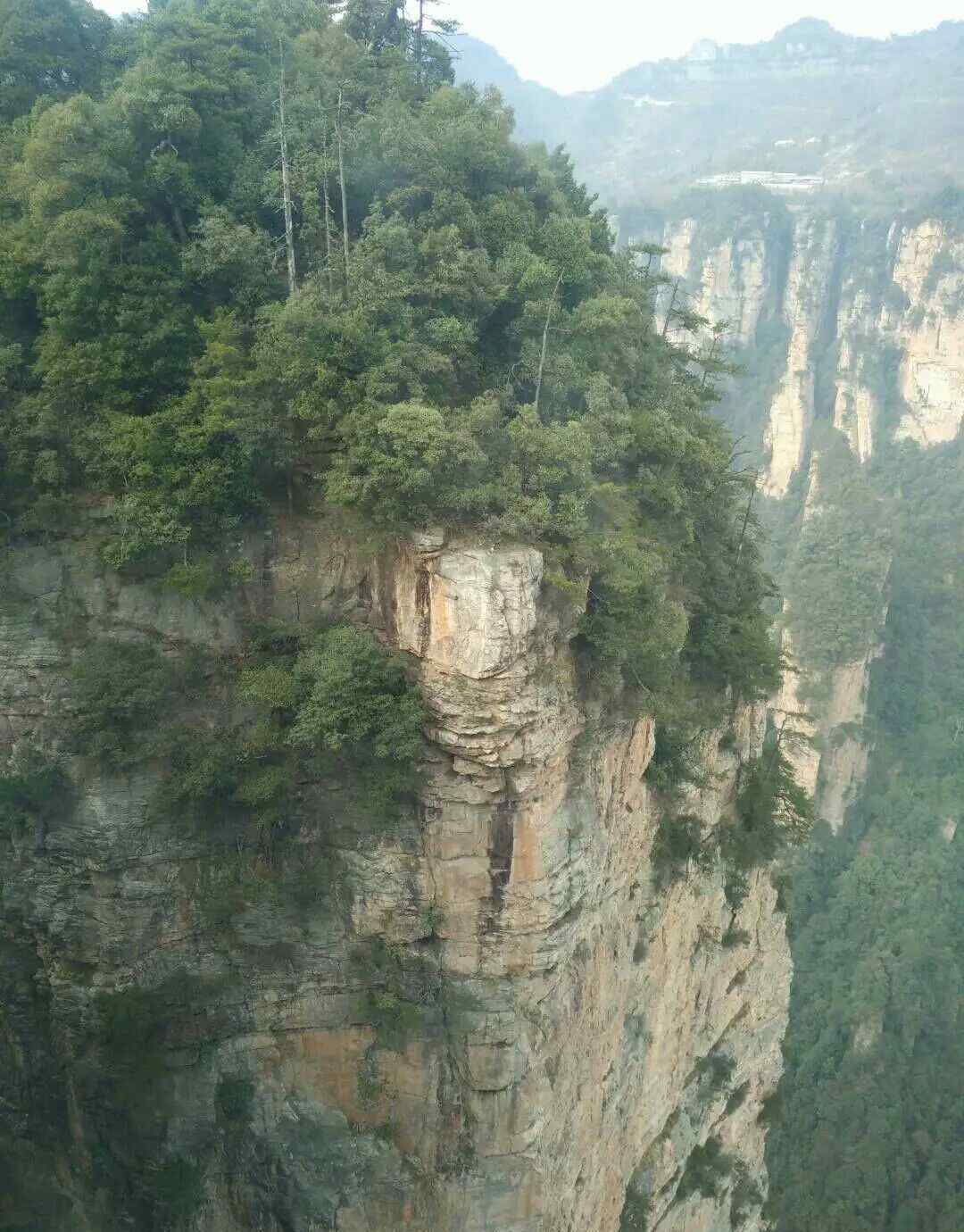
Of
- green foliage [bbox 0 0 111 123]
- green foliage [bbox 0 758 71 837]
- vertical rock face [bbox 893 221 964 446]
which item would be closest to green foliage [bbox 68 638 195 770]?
green foliage [bbox 0 758 71 837]

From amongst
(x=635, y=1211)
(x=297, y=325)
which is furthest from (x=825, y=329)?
(x=297, y=325)

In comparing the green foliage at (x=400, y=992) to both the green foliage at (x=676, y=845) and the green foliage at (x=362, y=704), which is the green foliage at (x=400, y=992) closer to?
the green foliage at (x=362, y=704)

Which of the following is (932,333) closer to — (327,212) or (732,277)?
(732,277)

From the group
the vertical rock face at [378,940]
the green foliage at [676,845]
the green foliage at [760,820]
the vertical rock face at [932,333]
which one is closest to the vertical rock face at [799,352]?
the vertical rock face at [932,333]

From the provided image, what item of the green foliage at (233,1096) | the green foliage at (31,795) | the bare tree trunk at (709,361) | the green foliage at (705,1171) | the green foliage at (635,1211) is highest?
the bare tree trunk at (709,361)

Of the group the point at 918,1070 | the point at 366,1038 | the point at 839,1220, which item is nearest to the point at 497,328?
the point at 366,1038
